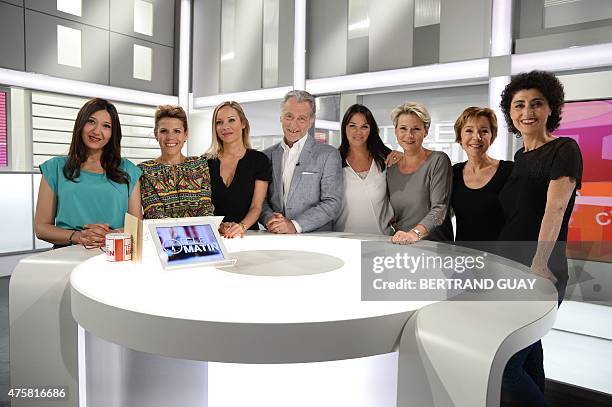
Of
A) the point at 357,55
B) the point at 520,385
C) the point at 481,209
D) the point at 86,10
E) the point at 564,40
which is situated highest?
the point at 86,10

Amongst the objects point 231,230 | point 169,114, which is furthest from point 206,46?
point 231,230

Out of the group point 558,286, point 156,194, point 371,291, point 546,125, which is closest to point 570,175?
point 546,125

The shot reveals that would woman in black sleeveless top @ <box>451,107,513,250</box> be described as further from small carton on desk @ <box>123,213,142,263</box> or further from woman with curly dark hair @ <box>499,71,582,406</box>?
small carton on desk @ <box>123,213,142,263</box>

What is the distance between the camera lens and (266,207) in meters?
2.90

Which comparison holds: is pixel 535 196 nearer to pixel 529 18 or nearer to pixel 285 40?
pixel 529 18

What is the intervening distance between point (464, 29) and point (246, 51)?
2.98m

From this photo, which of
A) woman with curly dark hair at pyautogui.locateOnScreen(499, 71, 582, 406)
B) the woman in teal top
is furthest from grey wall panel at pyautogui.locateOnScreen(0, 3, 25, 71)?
woman with curly dark hair at pyautogui.locateOnScreen(499, 71, 582, 406)

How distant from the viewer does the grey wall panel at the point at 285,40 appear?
5.91 m

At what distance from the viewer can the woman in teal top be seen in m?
2.35

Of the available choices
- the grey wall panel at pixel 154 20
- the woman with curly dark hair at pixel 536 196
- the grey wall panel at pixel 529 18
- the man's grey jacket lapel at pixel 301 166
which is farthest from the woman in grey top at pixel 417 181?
the grey wall panel at pixel 154 20

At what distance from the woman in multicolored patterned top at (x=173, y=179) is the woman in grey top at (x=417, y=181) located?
3.46 ft

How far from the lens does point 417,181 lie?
2.61 metres

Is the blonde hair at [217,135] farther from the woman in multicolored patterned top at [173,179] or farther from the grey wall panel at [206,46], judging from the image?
the grey wall panel at [206,46]

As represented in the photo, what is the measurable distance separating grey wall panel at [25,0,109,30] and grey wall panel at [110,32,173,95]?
22 centimetres
